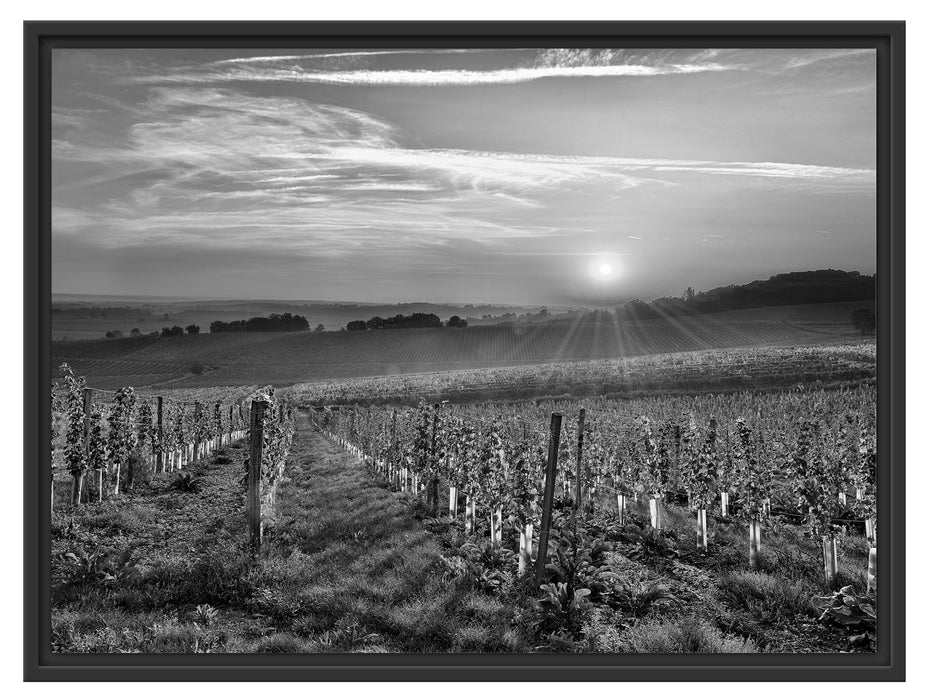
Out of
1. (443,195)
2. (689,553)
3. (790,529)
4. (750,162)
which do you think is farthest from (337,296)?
(790,529)

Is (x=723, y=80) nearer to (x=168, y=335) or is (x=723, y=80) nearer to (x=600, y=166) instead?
(x=600, y=166)

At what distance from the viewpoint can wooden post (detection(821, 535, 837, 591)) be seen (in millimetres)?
8078

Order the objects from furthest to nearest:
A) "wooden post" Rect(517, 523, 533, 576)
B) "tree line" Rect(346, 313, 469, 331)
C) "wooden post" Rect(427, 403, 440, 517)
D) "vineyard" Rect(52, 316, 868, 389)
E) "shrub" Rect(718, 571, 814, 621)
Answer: "wooden post" Rect(427, 403, 440, 517) < "tree line" Rect(346, 313, 469, 331) < "vineyard" Rect(52, 316, 868, 389) < "wooden post" Rect(517, 523, 533, 576) < "shrub" Rect(718, 571, 814, 621)

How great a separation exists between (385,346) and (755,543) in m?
7.14

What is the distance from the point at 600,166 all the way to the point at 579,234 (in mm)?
866

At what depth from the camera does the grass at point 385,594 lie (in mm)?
6844

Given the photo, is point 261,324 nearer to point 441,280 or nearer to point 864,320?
point 441,280

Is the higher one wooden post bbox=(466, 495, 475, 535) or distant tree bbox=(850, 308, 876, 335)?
distant tree bbox=(850, 308, 876, 335)

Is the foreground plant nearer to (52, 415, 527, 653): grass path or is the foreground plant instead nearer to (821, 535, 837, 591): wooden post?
(821, 535, 837, 591): wooden post

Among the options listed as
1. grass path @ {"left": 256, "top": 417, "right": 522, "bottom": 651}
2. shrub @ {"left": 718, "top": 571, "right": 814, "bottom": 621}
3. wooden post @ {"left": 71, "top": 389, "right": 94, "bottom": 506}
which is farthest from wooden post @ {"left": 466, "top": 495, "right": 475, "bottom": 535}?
wooden post @ {"left": 71, "top": 389, "right": 94, "bottom": 506}

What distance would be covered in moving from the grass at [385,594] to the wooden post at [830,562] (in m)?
0.17

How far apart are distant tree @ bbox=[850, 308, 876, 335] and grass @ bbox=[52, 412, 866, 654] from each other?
3206mm

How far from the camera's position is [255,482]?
9.77 m
